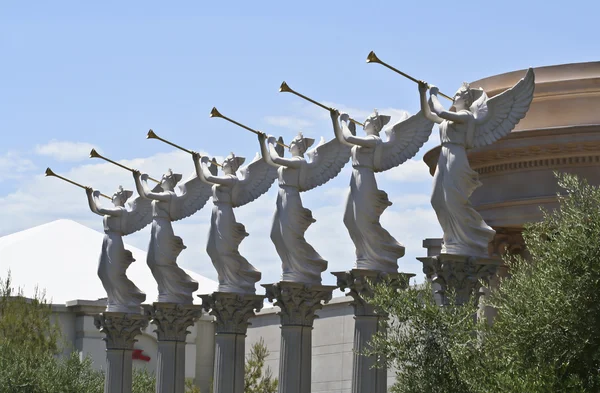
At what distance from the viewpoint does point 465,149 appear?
27219 millimetres

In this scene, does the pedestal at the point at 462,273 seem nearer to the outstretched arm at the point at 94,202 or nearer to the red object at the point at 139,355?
the outstretched arm at the point at 94,202

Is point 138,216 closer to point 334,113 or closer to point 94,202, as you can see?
point 94,202

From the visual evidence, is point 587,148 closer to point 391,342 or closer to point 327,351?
point 391,342

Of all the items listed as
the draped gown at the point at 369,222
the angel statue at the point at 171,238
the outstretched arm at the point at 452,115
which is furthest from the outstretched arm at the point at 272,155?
the outstretched arm at the point at 452,115

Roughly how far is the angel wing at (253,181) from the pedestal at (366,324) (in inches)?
197

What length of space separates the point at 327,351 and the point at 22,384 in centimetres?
942

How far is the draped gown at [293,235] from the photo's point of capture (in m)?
30.7

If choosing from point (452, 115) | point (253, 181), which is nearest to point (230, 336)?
point (253, 181)

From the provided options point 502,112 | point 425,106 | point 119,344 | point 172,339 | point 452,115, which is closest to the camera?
point 452,115

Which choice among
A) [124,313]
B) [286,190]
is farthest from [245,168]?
[124,313]

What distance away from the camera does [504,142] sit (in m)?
30.8

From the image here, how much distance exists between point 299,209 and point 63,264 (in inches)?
1598

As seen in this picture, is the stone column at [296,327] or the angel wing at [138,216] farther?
the angel wing at [138,216]

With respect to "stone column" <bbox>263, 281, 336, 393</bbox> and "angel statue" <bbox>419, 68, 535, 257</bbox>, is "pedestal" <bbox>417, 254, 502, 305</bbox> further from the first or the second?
"stone column" <bbox>263, 281, 336, 393</bbox>
